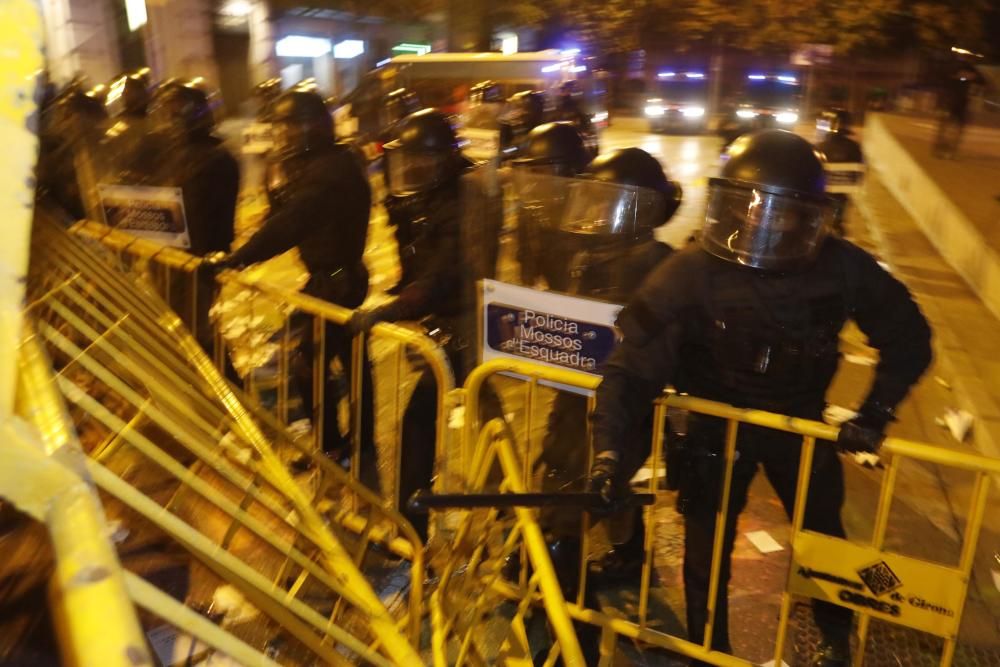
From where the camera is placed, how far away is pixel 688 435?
288 cm

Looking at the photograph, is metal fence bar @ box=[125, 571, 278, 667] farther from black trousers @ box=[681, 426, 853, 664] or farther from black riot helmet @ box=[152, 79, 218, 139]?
black riot helmet @ box=[152, 79, 218, 139]

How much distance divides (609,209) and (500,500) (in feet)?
4.58

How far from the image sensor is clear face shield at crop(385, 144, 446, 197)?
383 centimetres

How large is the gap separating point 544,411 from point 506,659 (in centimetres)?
194

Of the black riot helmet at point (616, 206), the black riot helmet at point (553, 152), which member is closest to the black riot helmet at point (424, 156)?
the black riot helmet at point (553, 152)

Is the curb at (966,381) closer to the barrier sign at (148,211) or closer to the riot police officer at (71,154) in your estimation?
the barrier sign at (148,211)

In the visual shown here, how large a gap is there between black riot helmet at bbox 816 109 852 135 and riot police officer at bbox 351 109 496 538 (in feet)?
24.9

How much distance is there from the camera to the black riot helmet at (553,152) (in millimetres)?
3764

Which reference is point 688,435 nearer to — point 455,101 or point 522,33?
point 455,101

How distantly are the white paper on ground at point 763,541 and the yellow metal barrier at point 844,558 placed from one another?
110 centimetres

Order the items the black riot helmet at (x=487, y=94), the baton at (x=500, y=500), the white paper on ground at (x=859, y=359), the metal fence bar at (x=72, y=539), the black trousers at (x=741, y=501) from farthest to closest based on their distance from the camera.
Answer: the black riot helmet at (x=487, y=94) < the white paper on ground at (x=859, y=359) < the black trousers at (x=741, y=501) < the baton at (x=500, y=500) < the metal fence bar at (x=72, y=539)

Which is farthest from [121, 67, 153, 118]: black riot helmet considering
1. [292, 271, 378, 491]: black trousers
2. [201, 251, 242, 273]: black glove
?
[292, 271, 378, 491]: black trousers

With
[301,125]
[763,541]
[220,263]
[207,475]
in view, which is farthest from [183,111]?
[763,541]

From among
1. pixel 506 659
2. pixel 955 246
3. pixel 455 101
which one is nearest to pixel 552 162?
pixel 506 659
